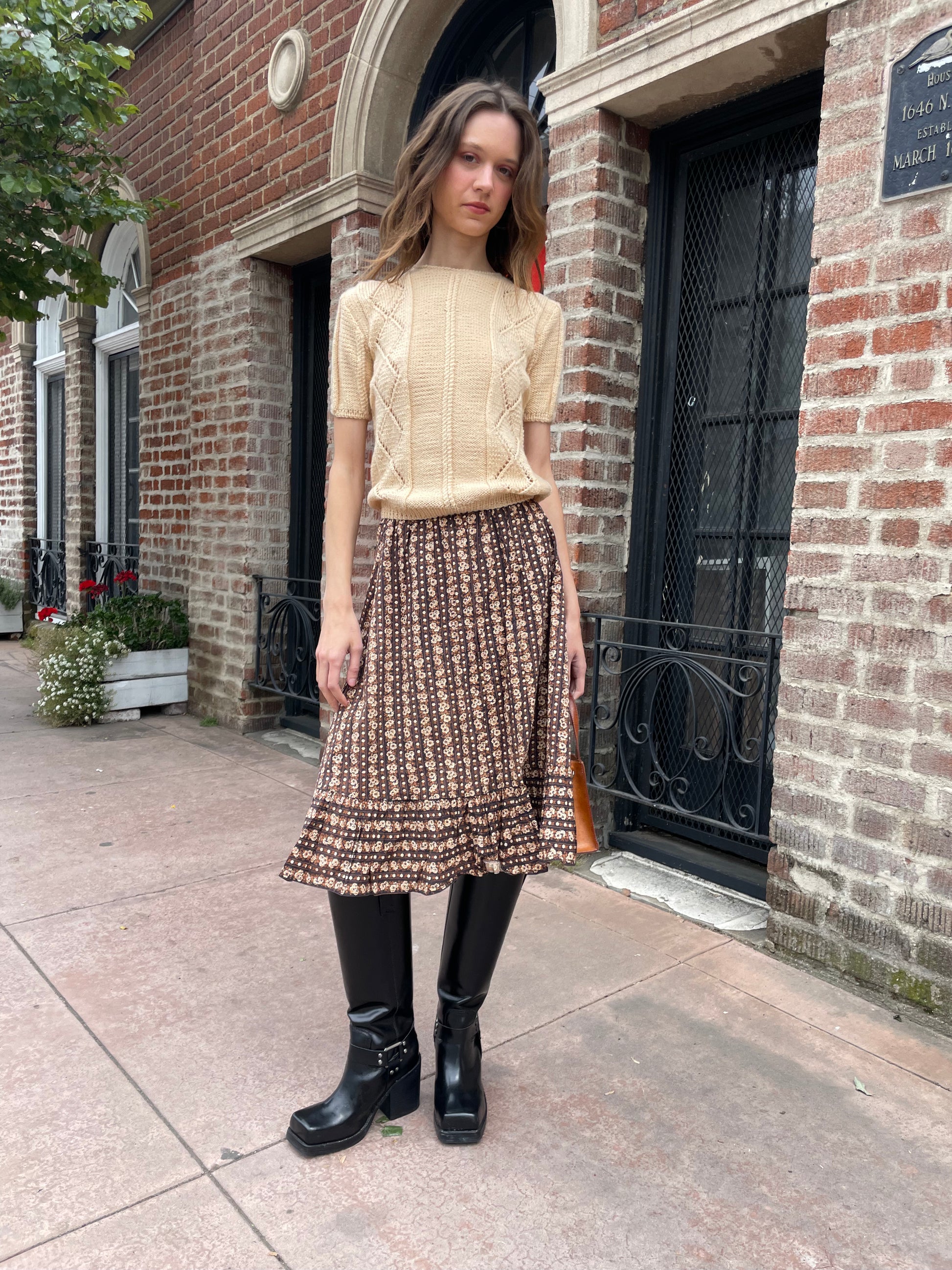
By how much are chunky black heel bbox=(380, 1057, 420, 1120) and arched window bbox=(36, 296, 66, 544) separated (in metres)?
8.33

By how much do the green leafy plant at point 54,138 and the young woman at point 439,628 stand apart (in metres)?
3.52

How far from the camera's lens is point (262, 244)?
5.00 m

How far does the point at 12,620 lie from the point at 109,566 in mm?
2517

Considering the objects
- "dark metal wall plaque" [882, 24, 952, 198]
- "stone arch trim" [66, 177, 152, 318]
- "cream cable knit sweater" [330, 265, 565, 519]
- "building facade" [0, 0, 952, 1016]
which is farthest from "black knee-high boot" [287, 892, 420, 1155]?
"stone arch trim" [66, 177, 152, 318]

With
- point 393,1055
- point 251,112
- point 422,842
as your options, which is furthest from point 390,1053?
point 251,112

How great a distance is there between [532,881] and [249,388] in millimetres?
3319

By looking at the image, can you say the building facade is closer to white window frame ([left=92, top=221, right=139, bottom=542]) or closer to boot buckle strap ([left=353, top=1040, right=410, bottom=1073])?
boot buckle strap ([left=353, top=1040, right=410, bottom=1073])

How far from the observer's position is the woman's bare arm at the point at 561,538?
1.91 m

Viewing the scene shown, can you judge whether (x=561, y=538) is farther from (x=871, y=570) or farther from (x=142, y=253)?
(x=142, y=253)

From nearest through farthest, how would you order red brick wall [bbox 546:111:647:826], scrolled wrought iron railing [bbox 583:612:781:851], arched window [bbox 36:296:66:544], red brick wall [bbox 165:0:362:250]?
scrolled wrought iron railing [bbox 583:612:781:851] < red brick wall [bbox 546:111:647:826] < red brick wall [bbox 165:0:362:250] < arched window [bbox 36:296:66:544]

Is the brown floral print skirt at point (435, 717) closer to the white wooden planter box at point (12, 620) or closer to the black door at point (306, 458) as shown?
the black door at point (306, 458)

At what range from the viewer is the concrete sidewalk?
1.57 m

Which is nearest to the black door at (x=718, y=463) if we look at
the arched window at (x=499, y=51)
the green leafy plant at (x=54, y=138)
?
the arched window at (x=499, y=51)

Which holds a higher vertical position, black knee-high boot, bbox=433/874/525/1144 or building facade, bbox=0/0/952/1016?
building facade, bbox=0/0/952/1016
